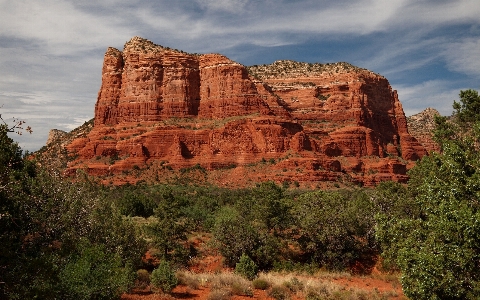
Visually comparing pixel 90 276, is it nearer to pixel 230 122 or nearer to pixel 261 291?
pixel 261 291

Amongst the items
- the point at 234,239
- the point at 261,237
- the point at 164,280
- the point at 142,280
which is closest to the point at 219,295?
the point at 164,280

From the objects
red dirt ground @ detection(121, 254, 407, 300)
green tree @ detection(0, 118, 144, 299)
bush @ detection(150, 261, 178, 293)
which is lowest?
red dirt ground @ detection(121, 254, 407, 300)

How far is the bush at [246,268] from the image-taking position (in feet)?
71.4

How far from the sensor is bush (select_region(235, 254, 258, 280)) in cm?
2176

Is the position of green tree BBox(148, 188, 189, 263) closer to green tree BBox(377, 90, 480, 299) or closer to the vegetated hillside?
green tree BBox(377, 90, 480, 299)

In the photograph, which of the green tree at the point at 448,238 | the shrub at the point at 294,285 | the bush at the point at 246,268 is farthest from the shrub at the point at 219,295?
the green tree at the point at 448,238

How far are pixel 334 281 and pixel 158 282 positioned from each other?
32.7 feet

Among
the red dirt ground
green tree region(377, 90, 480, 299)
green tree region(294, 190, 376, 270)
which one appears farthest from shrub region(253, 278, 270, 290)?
green tree region(377, 90, 480, 299)

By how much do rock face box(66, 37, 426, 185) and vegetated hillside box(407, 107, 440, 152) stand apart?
31.8 feet

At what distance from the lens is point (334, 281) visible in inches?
852

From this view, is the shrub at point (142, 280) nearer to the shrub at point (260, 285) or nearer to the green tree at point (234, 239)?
the shrub at point (260, 285)

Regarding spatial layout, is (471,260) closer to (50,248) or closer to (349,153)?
(50,248)

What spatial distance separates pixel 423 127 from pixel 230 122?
71290 millimetres

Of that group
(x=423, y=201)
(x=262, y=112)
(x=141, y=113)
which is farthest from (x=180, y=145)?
(x=423, y=201)
